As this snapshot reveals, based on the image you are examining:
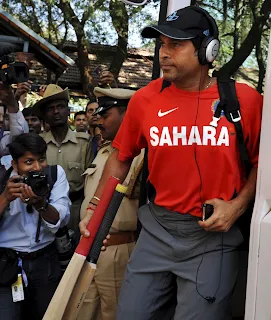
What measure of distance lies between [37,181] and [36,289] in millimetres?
725

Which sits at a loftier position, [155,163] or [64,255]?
[155,163]

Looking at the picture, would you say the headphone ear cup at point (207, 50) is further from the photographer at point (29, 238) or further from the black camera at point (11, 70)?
the black camera at point (11, 70)

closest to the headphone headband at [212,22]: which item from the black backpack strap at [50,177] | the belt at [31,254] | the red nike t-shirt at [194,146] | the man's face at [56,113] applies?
the red nike t-shirt at [194,146]

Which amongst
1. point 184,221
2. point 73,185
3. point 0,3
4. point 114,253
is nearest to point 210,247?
point 184,221

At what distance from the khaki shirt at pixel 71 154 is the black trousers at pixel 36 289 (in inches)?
40.9

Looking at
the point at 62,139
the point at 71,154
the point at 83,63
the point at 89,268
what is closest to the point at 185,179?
the point at 89,268

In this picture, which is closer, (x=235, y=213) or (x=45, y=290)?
(x=235, y=213)

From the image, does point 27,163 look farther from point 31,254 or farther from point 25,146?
point 31,254

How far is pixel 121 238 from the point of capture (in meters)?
3.39

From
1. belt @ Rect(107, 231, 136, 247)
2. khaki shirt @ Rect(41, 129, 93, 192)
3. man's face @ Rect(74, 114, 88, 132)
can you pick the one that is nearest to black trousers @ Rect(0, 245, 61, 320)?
belt @ Rect(107, 231, 136, 247)

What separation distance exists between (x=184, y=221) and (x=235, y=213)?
0.79 ft

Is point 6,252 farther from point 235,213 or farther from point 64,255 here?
point 235,213

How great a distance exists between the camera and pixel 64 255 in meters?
3.38

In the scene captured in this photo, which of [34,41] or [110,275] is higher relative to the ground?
[34,41]
